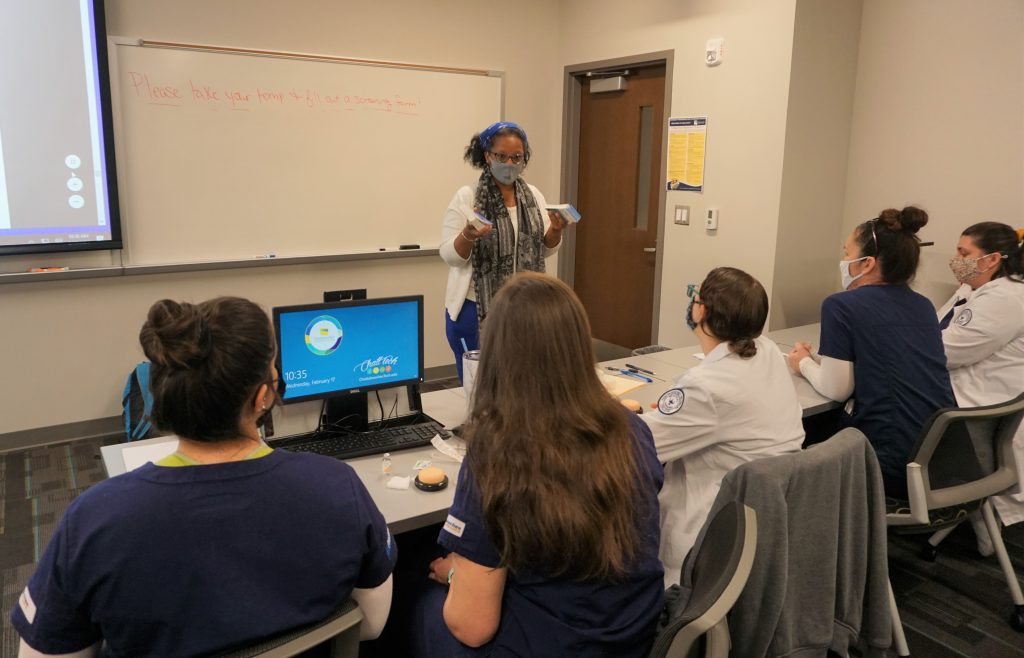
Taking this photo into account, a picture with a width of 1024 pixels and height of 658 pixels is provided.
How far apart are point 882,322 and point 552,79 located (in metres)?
3.29

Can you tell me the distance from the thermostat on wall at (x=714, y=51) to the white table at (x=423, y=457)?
189cm

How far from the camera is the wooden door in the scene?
14.6 feet

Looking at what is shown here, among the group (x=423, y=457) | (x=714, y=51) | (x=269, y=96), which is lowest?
(x=423, y=457)

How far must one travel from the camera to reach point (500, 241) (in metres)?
3.02

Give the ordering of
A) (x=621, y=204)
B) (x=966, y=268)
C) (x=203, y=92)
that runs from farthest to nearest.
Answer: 1. (x=621, y=204)
2. (x=203, y=92)
3. (x=966, y=268)

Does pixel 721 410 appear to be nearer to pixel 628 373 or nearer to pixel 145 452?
pixel 628 373

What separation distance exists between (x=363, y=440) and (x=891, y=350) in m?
1.67

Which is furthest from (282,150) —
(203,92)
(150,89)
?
(150,89)

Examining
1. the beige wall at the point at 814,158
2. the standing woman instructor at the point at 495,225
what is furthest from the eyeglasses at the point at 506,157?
the beige wall at the point at 814,158

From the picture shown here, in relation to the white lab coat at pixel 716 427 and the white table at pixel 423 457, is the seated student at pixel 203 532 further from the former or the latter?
the white lab coat at pixel 716 427

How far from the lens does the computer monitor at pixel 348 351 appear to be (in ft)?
6.37

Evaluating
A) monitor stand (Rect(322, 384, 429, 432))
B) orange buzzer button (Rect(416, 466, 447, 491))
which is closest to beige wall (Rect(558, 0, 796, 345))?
monitor stand (Rect(322, 384, 429, 432))

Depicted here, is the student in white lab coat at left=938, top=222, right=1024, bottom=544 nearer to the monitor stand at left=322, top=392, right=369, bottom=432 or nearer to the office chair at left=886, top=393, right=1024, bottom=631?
the office chair at left=886, top=393, right=1024, bottom=631

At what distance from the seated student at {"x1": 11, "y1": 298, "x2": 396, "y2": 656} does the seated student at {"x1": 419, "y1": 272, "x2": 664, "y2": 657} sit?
8.4 inches
